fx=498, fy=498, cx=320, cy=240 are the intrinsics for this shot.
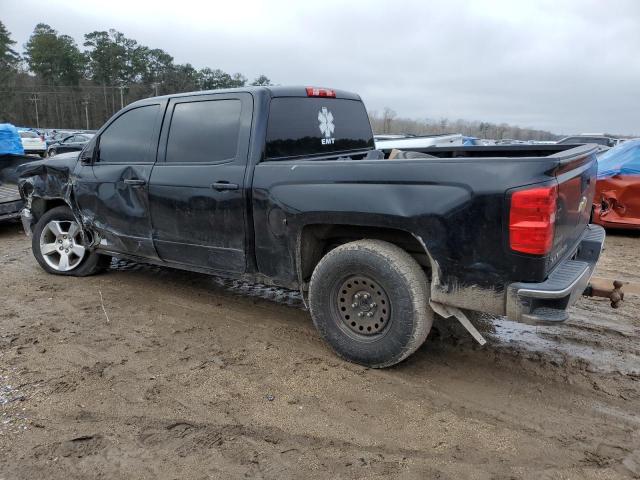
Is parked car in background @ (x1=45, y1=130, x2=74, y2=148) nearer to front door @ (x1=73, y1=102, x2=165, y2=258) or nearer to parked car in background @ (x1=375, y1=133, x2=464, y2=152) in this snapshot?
parked car in background @ (x1=375, y1=133, x2=464, y2=152)

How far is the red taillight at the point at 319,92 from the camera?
4.35 metres

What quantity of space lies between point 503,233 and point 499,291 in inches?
14.1

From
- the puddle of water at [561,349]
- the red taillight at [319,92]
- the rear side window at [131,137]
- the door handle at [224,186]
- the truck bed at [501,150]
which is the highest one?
the red taillight at [319,92]

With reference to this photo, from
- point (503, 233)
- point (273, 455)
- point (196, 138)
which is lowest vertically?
point (273, 455)

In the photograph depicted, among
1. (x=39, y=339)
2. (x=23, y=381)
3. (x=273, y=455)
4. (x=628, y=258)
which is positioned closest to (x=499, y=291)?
(x=273, y=455)

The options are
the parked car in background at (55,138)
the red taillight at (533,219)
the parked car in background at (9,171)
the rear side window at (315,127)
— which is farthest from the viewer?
the parked car in background at (55,138)

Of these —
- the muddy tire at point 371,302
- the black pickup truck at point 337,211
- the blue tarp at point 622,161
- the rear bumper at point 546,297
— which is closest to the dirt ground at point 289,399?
the muddy tire at point 371,302

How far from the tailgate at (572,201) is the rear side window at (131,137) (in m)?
3.43

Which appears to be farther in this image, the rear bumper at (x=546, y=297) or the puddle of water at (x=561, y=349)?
the puddle of water at (x=561, y=349)

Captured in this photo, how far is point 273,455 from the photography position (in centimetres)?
263

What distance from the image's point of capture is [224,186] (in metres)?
3.93

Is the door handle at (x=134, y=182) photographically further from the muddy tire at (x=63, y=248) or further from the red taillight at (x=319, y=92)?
the red taillight at (x=319, y=92)

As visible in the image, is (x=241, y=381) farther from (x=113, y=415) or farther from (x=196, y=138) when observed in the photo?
(x=196, y=138)

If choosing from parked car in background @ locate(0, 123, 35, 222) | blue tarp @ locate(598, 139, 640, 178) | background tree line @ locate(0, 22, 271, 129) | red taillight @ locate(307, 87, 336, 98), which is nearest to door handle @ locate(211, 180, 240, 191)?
red taillight @ locate(307, 87, 336, 98)
